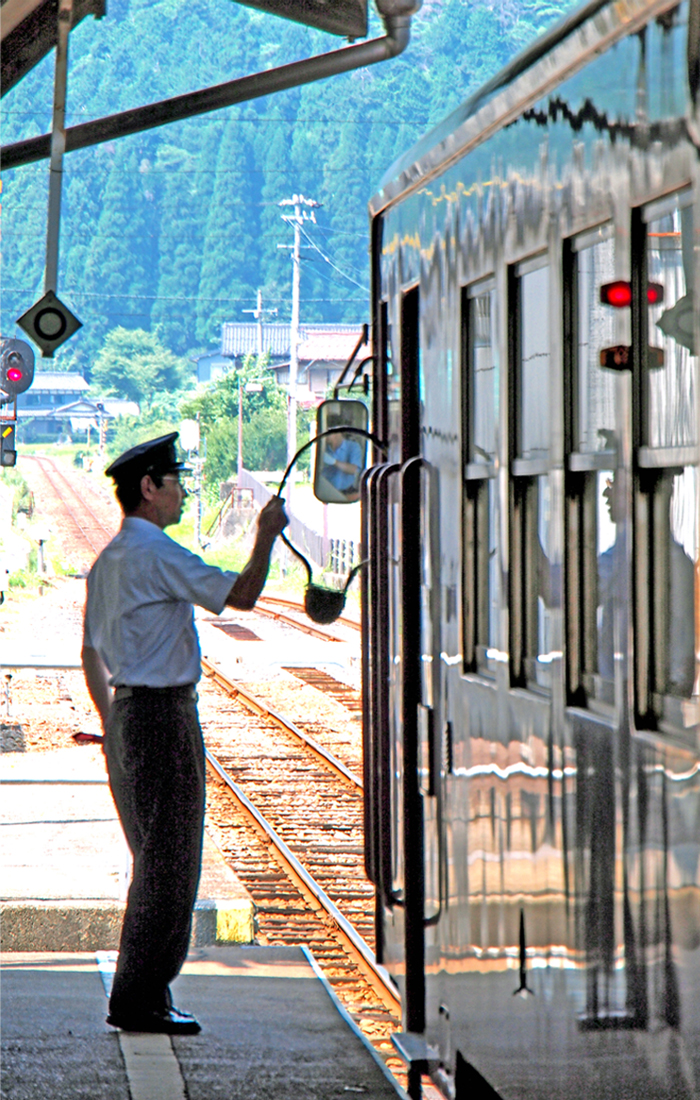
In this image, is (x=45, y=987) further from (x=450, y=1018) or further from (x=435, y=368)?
(x=435, y=368)

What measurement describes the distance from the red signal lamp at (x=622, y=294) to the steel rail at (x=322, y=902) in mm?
2831

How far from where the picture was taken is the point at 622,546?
8.63 ft

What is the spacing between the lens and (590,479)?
2.89 metres

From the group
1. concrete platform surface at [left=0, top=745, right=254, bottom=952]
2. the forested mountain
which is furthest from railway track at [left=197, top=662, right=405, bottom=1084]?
the forested mountain

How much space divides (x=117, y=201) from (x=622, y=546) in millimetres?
152753

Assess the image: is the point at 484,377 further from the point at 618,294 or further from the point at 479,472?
the point at 618,294

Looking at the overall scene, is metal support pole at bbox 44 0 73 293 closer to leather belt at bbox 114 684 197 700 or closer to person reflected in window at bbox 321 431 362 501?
person reflected in window at bbox 321 431 362 501

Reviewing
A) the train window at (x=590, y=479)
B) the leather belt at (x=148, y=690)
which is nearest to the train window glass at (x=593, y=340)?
the train window at (x=590, y=479)

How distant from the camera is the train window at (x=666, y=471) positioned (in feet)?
7.77

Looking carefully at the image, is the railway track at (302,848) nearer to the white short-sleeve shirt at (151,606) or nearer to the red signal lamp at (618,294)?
the white short-sleeve shirt at (151,606)

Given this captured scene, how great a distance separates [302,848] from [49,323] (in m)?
5.30

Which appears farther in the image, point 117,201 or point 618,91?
point 117,201

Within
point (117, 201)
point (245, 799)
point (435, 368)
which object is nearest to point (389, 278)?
point (435, 368)

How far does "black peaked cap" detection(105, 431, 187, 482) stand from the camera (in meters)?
4.61
